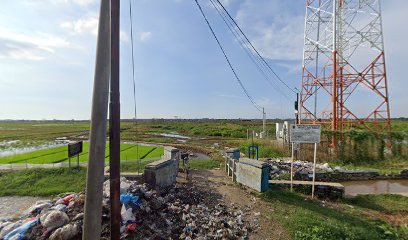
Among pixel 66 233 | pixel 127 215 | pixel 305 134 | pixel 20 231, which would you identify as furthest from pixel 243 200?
pixel 20 231

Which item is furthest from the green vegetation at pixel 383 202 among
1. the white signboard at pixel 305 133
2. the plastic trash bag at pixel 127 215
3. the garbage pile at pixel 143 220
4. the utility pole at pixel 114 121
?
the utility pole at pixel 114 121

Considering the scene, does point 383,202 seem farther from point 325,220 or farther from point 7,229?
point 7,229

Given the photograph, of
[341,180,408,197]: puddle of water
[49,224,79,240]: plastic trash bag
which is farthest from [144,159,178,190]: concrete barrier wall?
[341,180,408,197]: puddle of water

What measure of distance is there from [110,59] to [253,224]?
18.5ft

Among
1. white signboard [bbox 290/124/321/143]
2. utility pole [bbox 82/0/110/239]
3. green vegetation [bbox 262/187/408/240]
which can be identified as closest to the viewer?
utility pole [bbox 82/0/110/239]

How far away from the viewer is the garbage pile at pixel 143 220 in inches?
220

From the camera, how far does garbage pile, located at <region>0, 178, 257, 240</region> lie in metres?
5.59

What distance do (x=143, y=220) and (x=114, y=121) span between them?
340 centimetres

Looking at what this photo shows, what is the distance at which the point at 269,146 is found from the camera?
19172mm

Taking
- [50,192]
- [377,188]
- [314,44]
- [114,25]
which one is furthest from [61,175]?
[314,44]

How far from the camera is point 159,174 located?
8695mm

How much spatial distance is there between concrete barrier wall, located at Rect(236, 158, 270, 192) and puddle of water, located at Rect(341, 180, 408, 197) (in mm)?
4822

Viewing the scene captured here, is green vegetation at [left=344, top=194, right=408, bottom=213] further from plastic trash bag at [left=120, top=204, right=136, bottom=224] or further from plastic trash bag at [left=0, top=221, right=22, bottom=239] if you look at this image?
plastic trash bag at [left=0, top=221, right=22, bottom=239]

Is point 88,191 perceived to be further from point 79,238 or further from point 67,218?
point 67,218
